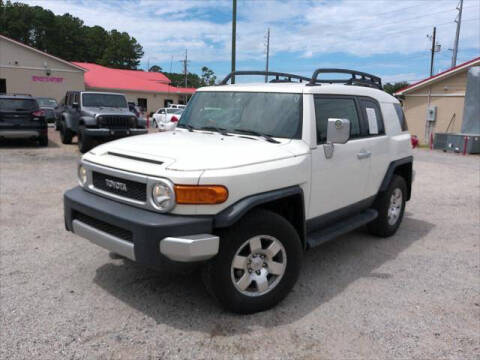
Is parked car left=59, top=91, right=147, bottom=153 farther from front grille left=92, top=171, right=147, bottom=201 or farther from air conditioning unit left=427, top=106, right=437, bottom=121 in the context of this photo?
air conditioning unit left=427, top=106, right=437, bottom=121

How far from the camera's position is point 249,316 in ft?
11.1

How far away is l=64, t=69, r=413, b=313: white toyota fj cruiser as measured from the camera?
117 inches

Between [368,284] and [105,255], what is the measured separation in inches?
109

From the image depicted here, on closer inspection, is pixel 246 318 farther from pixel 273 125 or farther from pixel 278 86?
pixel 278 86

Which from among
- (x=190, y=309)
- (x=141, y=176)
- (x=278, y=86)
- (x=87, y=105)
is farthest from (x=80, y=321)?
(x=87, y=105)

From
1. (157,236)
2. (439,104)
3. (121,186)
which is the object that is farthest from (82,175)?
(439,104)

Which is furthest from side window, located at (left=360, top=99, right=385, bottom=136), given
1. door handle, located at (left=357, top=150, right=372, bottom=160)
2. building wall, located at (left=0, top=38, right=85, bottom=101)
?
building wall, located at (left=0, top=38, right=85, bottom=101)

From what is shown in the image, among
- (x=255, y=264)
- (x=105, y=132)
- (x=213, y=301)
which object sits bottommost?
(x=213, y=301)

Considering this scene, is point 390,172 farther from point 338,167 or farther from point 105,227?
point 105,227

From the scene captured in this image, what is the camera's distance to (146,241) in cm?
291

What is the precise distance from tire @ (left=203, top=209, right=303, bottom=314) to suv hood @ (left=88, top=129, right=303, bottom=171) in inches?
18.2

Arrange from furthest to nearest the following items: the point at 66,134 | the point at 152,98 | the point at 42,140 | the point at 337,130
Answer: the point at 152,98, the point at 66,134, the point at 42,140, the point at 337,130

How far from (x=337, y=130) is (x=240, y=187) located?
1099 mm

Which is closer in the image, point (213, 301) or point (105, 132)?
point (213, 301)
